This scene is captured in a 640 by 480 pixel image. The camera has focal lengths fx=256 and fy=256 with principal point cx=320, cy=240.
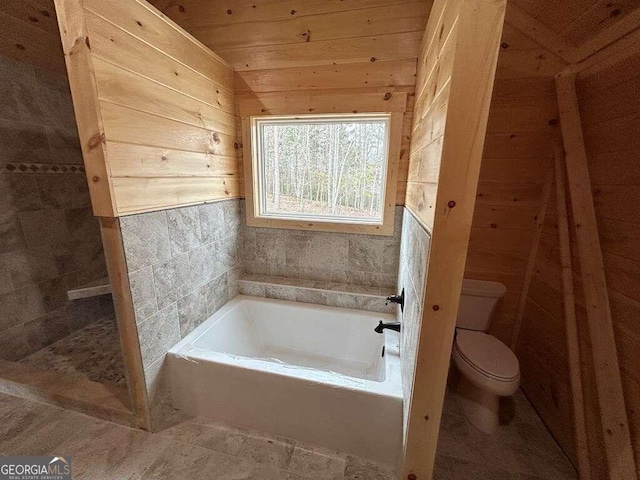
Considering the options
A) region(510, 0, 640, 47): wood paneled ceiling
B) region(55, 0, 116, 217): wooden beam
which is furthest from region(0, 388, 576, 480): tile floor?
region(510, 0, 640, 47): wood paneled ceiling

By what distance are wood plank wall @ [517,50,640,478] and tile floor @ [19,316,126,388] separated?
2.55 meters

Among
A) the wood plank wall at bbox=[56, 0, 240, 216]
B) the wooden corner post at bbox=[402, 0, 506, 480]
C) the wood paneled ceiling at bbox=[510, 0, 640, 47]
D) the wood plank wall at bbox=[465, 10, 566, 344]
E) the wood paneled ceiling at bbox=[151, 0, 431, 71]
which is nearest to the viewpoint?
the wooden corner post at bbox=[402, 0, 506, 480]

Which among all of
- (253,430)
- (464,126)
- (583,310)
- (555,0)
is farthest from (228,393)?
(555,0)

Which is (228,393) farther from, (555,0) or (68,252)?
(555,0)

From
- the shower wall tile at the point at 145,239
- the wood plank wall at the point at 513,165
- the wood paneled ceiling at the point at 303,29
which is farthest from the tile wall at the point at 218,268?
the wood paneled ceiling at the point at 303,29

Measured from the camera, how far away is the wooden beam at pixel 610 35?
1.06 m

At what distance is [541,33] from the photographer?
140cm

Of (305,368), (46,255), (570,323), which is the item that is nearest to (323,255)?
(305,368)

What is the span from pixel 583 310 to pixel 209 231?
2.19 meters

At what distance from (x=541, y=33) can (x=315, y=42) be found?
1.31m

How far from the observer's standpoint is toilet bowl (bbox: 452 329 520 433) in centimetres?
134

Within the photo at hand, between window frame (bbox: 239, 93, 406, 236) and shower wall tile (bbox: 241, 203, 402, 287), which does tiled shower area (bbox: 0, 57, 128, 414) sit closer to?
shower wall tile (bbox: 241, 203, 402, 287)

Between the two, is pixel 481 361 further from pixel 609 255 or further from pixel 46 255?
pixel 46 255

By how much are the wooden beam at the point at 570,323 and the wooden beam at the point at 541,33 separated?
46 centimetres
